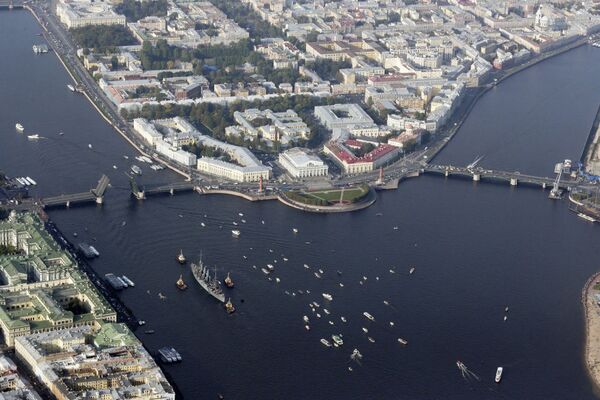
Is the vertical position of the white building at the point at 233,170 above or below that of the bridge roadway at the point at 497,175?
below

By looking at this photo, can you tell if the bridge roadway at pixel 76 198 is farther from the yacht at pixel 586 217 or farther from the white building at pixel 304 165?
the yacht at pixel 586 217

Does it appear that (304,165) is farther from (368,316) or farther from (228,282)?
(368,316)

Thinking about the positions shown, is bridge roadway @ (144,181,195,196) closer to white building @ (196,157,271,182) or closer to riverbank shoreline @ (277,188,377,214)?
white building @ (196,157,271,182)

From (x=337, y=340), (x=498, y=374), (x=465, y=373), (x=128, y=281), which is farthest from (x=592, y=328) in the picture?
(x=128, y=281)

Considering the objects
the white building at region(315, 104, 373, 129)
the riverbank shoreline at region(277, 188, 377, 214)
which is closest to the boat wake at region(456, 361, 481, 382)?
the riverbank shoreline at region(277, 188, 377, 214)

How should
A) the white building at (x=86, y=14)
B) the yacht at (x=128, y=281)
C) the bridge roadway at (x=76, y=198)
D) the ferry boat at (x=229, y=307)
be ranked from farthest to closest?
the white building at (x=86, y=14)
the bridge roadway at (x=76, y=198)
the yacht at (x=128, y=281)
the ferry boat at (x=229, y=307)

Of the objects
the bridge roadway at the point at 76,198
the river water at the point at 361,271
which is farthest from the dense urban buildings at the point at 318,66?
the bridge roadway at the point at 76,198

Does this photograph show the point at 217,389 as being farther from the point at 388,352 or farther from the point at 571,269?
the point at 571,269
